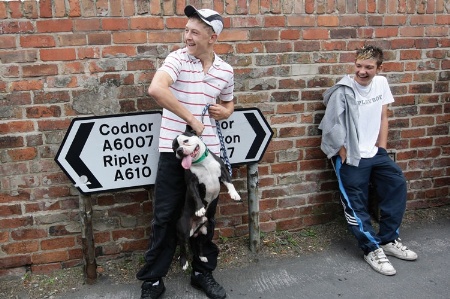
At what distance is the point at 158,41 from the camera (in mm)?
3178

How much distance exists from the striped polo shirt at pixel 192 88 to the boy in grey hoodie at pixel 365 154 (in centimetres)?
106

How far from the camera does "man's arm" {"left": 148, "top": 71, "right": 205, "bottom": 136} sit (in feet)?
8.06

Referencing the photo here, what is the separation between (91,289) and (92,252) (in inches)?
10.7

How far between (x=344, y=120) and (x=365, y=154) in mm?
340

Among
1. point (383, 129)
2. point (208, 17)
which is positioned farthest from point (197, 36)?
point (383, 129)

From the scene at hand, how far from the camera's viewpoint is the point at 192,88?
268 centimetres

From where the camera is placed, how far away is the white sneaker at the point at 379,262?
10.6ft

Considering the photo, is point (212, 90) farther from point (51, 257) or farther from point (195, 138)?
point (51, 257)

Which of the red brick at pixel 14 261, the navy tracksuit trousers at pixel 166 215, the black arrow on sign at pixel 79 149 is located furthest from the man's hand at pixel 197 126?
the red brick at pixel 14 261

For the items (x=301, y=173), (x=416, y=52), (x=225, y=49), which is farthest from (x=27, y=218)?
(x=416, y=52)

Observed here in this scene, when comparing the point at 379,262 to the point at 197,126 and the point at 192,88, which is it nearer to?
the point at 197,126

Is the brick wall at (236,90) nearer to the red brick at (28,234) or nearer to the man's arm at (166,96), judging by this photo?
the red brick at (28,234)

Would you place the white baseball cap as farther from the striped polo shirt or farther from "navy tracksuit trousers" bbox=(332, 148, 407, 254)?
"navy tracksuit trousers" bbox=(332, 148, 407, 254)

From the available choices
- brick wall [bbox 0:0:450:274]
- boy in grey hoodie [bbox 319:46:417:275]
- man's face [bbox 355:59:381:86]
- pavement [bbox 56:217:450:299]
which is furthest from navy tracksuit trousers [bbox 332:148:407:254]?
man's face [bbox 355:59:381:86]
